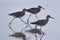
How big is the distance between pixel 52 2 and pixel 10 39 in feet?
2.33

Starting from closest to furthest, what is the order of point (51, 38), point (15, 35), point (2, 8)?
point (15, 35), point (51, 38), point (2, 8)

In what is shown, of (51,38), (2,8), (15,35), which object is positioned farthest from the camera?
(2,8)

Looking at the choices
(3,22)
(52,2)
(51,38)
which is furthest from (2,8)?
(51,38)

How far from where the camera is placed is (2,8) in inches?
84.1

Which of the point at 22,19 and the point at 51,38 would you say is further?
the point at 22,19

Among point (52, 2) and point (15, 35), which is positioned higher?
point (52, 2)

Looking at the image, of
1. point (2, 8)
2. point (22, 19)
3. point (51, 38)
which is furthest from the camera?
point (2, 8)

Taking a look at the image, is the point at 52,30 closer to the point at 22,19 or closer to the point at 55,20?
the point at 55,20

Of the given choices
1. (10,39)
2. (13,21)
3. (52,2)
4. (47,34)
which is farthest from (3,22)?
(52,2)

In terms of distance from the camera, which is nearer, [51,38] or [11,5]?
[51,38]

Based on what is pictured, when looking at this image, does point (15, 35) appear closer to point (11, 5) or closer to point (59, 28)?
point (59, 28)

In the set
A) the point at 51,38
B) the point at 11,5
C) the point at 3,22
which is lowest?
the point at 51,38

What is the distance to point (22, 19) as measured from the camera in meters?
1.87

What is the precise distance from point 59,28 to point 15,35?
0.41 m
